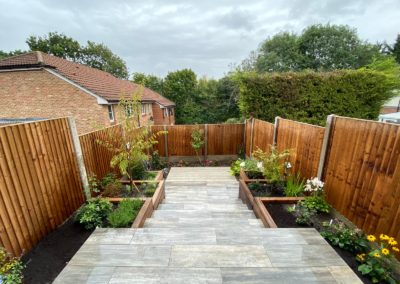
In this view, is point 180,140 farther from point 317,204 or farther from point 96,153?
point 317,204

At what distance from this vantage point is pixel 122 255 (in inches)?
84.8

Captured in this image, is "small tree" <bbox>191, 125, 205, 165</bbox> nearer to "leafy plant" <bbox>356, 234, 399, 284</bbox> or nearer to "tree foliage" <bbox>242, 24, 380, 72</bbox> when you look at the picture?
"leafy plant" <bbox>356, 234, 399, 284</bbox>

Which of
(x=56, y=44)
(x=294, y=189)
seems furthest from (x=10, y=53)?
(x=294, y=189)

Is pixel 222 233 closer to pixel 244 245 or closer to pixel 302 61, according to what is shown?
pixel 244 245

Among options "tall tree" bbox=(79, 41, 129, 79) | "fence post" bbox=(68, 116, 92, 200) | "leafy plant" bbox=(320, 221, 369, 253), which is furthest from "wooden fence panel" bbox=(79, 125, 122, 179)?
"tall tree" bbox=(79, 41, 129, 79)

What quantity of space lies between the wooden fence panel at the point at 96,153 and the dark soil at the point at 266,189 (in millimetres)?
3355

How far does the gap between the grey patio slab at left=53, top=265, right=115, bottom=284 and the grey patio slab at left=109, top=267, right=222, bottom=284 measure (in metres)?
0.09

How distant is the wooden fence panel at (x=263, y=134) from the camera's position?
18.7 feet

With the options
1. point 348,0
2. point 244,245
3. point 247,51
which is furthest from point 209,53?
point 244,245

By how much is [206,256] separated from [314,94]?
24.2 ft

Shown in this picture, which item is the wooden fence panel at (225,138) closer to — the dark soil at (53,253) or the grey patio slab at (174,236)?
the grey patio slab at (174,236)

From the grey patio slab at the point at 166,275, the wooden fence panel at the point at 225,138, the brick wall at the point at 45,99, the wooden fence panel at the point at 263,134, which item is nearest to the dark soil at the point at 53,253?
the grey patio slab at the point at 166,275

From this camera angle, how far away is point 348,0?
8.38 m

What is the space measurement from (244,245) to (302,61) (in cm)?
2323
